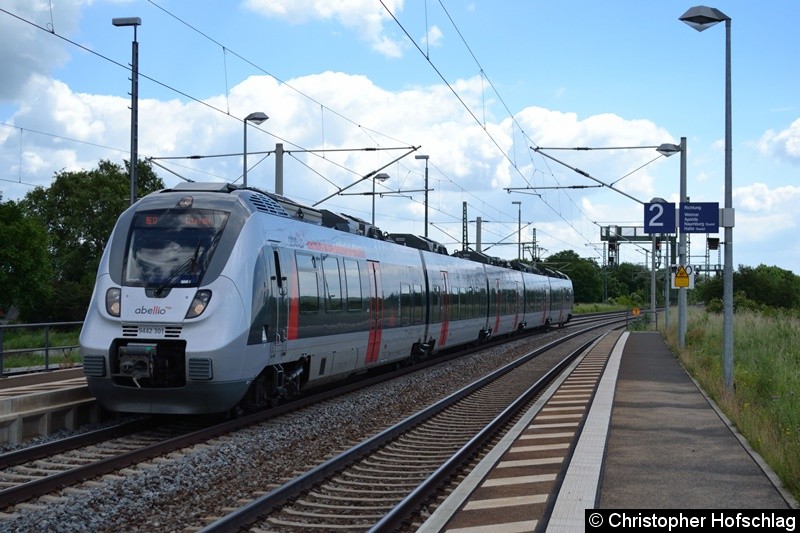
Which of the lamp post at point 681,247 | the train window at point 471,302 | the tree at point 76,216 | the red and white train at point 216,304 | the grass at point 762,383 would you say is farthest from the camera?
the tree at point 76,216

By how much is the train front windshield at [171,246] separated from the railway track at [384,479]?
345cm

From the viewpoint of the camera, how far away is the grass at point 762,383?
34.5ft

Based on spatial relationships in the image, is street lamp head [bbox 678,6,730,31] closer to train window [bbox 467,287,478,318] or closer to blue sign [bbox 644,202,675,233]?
blue sign [bbox 644,202,675,233]

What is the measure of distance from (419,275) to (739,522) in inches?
694

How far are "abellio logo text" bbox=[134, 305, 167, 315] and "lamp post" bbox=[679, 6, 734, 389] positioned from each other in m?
10.7

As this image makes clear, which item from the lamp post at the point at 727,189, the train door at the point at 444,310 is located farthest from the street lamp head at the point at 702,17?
the train door at the point at 444,310

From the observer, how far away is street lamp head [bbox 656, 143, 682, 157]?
3117 cm

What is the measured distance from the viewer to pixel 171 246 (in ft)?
43.9

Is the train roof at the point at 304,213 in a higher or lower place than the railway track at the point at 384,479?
higher

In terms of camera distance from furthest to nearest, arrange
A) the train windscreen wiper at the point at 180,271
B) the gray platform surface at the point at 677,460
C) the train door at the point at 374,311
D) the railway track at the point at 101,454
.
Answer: the train door at the point at 374,311
the train windscreen wiper at the point at 180,271
the railway track at the point at 101,454
the gray platform surface at the point at 677,460

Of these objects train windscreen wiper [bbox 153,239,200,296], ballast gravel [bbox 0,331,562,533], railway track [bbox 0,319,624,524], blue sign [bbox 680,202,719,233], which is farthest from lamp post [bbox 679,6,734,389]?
train windscreen wiper [bbox 153,239,200,296]

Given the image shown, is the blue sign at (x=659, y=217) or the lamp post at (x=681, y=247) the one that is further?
the lamp post at (x=681, y=247)

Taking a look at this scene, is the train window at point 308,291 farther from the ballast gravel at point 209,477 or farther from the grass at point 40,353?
→ the grass at point 40,353

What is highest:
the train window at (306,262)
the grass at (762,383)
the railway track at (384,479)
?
the train window at (306,262)
